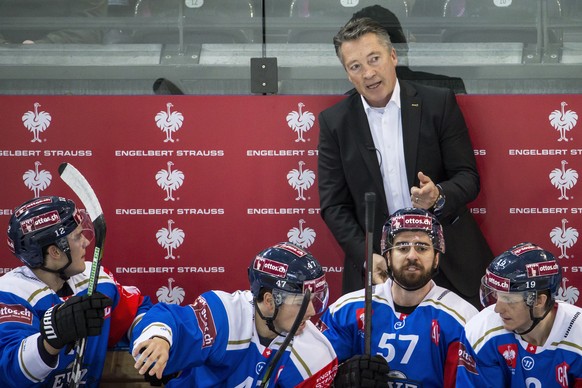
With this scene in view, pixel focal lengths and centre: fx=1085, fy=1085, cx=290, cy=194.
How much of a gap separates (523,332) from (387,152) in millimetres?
1035

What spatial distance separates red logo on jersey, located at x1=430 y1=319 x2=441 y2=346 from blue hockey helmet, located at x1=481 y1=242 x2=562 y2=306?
8.5 inches

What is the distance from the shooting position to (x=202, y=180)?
15.9 ft

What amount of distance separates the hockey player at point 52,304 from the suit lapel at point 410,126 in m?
1.18

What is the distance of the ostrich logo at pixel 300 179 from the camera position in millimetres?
4812

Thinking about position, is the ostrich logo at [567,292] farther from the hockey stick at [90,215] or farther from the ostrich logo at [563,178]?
the hockey stick at [90,215]

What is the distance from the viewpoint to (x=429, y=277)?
398 cm

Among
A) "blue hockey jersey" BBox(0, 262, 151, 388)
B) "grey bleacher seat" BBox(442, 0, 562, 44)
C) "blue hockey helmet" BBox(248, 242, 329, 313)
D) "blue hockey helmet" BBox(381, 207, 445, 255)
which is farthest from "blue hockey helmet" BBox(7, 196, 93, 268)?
"grey bleacher seat" BBox(442, 0, 562, 44)

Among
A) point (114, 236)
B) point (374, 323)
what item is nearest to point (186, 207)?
point (114, 236)

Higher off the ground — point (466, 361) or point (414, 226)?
point (414, 226)

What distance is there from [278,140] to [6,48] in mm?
1278

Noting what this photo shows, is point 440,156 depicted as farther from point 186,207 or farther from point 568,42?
point 186,207

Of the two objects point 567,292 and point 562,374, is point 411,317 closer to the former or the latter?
point 562,374

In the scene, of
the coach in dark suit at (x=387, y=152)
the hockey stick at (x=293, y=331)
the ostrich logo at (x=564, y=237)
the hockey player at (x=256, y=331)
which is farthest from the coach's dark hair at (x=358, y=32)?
the hockey stick at (x=293, y=331)

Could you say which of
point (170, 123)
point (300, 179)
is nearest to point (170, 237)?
point (170, 123)
